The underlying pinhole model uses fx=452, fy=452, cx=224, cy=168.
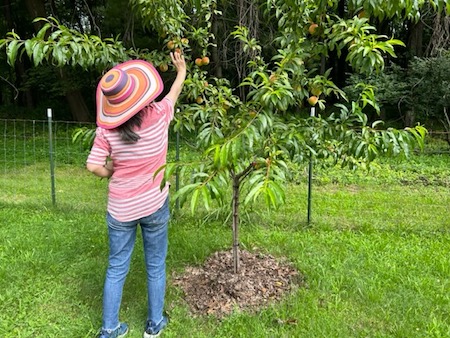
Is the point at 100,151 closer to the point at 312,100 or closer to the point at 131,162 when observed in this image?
the point at 131,162

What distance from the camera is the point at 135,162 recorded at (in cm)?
257

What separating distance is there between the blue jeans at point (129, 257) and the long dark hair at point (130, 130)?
0.47m

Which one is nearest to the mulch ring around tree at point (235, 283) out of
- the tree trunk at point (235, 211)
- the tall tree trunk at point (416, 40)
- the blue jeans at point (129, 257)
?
the tree trunk at point (235, 211)

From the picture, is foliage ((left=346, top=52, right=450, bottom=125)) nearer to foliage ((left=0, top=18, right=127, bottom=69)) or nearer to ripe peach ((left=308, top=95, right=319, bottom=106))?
ripe peach ((left=308, top=95, right=319, bottom=106))

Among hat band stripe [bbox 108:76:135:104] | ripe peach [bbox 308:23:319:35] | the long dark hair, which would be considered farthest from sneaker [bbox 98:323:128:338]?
ripe peach [bbox 308:23:319:35]

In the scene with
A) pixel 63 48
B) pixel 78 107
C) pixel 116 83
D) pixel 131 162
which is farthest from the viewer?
pixel 78 107

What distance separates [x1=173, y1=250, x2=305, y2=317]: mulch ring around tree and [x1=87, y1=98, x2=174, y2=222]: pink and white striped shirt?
101 centimetres

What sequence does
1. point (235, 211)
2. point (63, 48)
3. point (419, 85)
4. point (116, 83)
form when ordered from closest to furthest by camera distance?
point (116, 83) → point (63, 48) → point (235, 211) → point (419, 85)

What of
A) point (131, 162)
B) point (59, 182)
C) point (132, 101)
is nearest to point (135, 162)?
point (131, 162)

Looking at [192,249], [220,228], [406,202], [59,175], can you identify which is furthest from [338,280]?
[59,175]

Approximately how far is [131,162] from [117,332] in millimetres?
1145

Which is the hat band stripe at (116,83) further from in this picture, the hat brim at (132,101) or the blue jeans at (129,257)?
the blue jeans at (129,257)

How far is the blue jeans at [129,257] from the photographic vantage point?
8.81 feet

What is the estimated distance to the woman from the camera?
249cm
